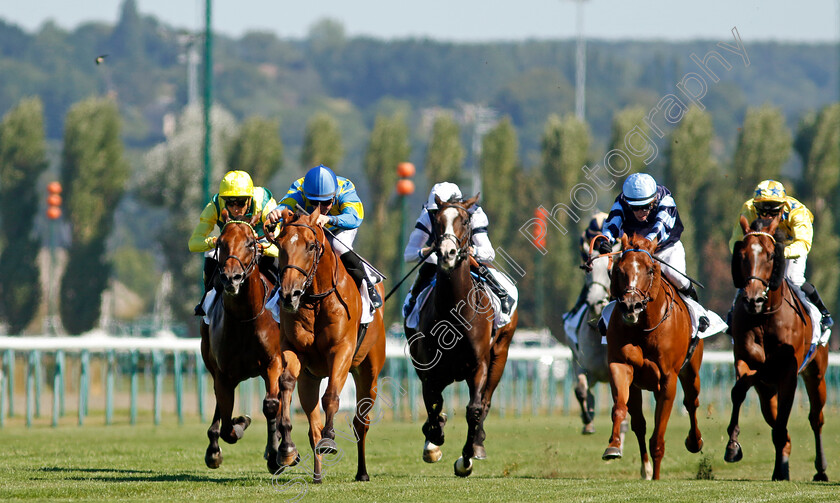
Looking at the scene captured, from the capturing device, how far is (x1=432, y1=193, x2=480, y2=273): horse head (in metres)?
8.77

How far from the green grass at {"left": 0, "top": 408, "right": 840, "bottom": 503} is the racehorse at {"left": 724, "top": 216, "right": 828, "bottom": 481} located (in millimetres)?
510

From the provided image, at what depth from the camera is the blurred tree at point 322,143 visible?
47.3 m

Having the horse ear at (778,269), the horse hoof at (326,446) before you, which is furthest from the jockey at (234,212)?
the horse ear at (778,269)

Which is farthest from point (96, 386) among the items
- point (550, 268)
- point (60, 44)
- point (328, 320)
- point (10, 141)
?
point (60, 44)

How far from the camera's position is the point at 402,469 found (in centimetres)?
1118

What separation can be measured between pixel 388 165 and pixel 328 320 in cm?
3884

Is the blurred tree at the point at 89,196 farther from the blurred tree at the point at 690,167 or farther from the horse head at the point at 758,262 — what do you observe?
the horse head at the point at 758,262

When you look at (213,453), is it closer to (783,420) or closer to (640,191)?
(640,191)

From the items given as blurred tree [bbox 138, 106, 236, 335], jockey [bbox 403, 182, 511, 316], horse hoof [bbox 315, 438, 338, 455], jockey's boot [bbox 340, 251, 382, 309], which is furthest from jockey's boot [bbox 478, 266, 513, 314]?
blurred tree [bbox 138, 106, 236, 335]

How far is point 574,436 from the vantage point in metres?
14.8

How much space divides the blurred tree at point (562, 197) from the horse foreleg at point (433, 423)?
1315 inches

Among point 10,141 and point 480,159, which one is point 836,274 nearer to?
point 480,159

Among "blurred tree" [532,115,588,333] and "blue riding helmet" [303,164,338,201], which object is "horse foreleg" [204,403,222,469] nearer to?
"blue riding helmet" [303,164,338,201]

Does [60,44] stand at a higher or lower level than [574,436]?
higher
